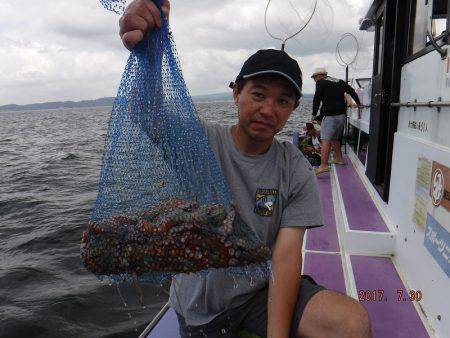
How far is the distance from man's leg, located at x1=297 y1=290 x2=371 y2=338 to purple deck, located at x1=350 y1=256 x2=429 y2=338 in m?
1.17

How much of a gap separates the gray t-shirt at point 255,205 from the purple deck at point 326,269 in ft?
5.02

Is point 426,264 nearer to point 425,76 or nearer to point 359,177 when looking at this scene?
point 425,76

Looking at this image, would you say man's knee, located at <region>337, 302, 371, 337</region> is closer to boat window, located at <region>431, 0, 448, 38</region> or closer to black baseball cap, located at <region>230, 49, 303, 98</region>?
black baseball cap, located at <region>230, 49, 303, 98</region>

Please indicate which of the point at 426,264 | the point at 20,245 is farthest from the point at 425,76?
the point at 20,245

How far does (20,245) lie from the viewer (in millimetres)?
8023

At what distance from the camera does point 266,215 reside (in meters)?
2.19

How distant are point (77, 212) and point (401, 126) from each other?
8345 mm

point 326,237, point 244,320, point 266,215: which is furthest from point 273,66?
point 326,237

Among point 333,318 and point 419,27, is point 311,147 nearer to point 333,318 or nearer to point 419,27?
point 419,27

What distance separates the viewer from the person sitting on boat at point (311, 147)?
899cm

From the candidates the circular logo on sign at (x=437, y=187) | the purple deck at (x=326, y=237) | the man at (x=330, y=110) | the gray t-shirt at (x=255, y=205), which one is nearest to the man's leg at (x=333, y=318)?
the gray t-shirt at (x=255, y=205)

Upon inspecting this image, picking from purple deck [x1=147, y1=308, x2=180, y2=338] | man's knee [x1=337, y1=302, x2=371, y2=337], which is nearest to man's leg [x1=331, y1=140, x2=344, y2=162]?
purple deck [x1=147, y1=308, x2=180, y2=338]

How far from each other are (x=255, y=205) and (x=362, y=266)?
2.23 metres

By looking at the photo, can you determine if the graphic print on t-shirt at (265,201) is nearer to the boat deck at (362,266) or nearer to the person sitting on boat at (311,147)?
the boat deck at (362,266)
